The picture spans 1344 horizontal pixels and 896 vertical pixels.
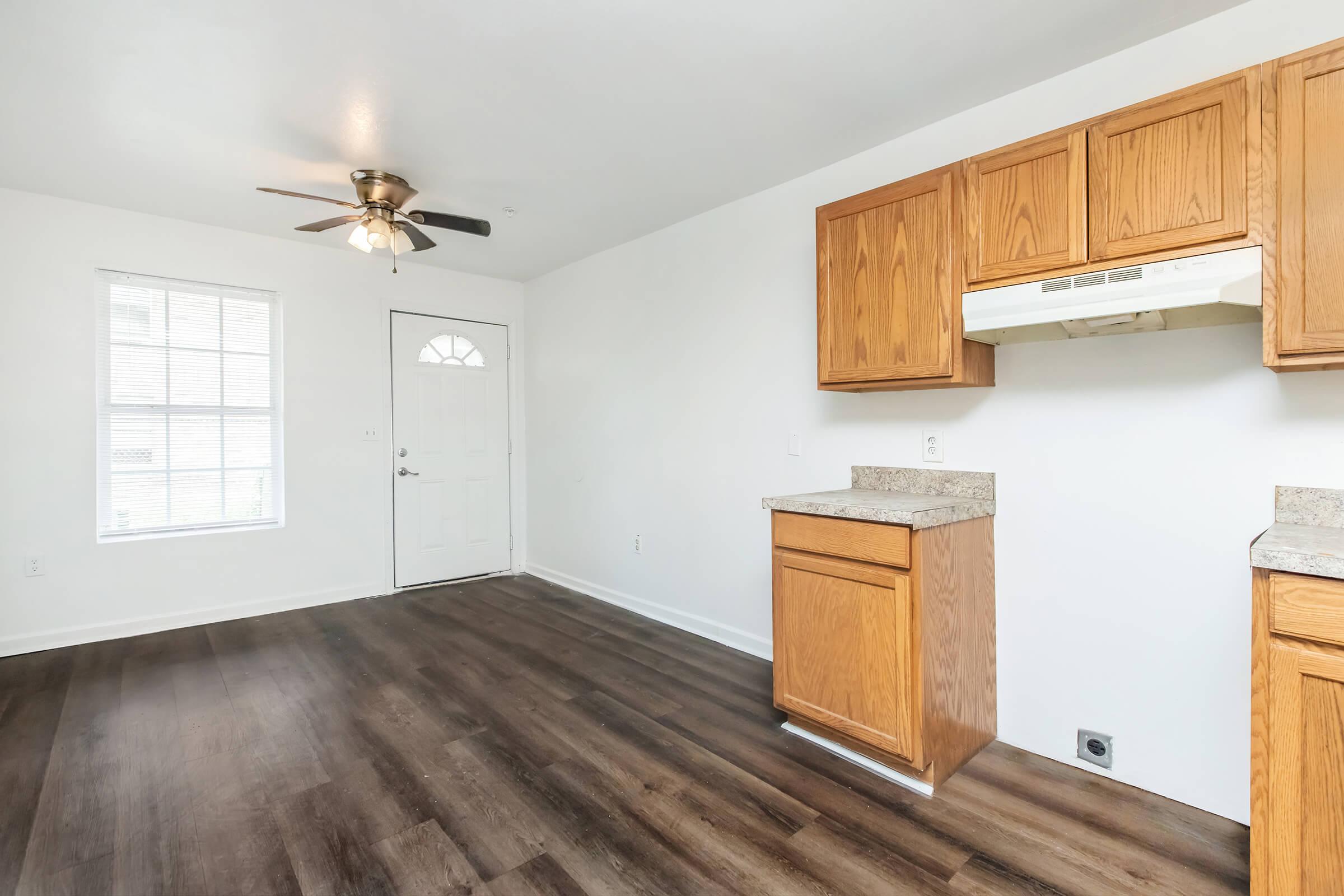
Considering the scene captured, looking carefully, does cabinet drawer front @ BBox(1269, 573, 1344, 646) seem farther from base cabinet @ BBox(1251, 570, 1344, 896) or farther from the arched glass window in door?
the arched glass window in door

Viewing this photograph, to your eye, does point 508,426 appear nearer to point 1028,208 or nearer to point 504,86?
point 504,86

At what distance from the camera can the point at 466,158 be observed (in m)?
2.87

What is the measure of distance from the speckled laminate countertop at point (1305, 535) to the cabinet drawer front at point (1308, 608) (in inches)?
1.0

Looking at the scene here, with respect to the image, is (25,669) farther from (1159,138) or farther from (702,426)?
(1159,138)

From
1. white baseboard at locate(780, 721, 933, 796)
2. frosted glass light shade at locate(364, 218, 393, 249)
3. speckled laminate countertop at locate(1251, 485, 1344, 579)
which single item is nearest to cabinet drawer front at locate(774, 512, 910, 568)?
white baseboard at locate(780, 721, 933, 796)

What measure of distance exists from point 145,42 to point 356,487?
9.51 feet

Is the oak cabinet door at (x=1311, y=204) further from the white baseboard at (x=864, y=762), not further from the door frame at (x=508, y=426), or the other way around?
the door frame at (x=508, y=426)

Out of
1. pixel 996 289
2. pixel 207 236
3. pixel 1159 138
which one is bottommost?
pixel 996 289

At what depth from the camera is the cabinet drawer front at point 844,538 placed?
6.55ft

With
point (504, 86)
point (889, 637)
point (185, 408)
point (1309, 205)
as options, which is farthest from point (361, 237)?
point (1309, 205)

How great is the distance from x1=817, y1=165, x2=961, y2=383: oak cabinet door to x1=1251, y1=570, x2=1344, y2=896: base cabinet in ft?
3.55

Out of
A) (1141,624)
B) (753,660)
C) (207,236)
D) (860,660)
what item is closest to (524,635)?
(753,660)

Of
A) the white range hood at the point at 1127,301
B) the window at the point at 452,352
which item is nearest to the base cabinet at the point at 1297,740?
the white range hood at the point at 1127,301

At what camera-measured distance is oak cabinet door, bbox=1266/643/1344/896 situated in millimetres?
1275
